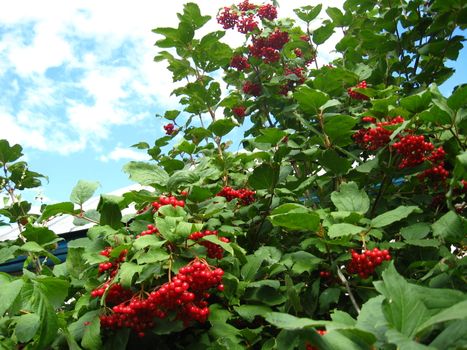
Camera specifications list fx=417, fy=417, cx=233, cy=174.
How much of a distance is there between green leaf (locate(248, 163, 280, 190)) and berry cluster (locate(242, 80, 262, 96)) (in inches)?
69.3

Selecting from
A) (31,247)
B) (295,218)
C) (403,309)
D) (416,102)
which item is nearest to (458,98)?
(416,102)

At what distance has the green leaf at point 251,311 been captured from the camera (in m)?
1.73

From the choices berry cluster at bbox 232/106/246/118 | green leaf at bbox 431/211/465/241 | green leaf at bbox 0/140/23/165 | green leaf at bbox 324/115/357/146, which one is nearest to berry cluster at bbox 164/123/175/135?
berry cluster at bbox 232/106/246/118

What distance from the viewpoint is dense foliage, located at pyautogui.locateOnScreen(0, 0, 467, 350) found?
1408 mm

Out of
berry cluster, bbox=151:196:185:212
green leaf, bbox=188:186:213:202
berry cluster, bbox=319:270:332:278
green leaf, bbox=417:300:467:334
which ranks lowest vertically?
green leaf, bbox=417:300:467:334

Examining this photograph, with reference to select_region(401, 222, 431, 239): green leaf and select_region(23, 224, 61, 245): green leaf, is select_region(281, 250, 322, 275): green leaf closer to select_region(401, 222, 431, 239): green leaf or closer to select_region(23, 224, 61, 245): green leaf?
select_region(401, 222, 431, 239): green leaf

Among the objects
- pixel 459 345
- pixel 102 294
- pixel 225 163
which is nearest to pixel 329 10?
pixel 225 163

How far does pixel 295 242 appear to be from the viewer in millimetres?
2291

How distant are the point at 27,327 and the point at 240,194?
4.11 ft

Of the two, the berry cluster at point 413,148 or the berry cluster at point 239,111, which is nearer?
the berry cluster at point 413,148

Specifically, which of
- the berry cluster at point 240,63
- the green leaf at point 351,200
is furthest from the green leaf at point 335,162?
the berry cluster at point 240,63

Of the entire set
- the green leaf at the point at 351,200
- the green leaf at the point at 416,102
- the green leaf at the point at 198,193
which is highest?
the green leaf at the point at 416,102

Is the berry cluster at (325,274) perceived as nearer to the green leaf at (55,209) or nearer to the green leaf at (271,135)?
the green leaf at (271,135)

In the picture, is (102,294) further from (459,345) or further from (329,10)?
(329,10)
